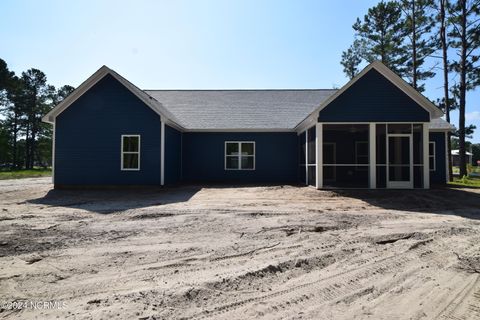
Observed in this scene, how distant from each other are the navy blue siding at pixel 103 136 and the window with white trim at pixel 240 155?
4.69m

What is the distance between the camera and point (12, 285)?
11.9ft

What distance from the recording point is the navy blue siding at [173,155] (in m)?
14.6

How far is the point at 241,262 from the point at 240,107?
624 inches

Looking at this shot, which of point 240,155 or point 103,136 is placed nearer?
point 103,136

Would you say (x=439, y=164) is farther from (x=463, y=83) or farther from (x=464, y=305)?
(x=464, y=305)

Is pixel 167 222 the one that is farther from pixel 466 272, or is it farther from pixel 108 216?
pixel 466 272

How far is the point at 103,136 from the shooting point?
13.9m

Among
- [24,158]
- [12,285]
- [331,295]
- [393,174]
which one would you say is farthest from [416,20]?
[24,158]

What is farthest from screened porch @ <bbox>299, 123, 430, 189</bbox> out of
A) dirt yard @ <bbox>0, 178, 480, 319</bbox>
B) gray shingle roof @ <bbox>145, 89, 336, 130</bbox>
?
dirt yard @ <bbox>0, 178, 480, 319</bbox>

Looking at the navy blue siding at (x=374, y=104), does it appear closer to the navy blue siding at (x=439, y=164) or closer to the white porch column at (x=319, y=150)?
the white porch column at (x=319, y=150)

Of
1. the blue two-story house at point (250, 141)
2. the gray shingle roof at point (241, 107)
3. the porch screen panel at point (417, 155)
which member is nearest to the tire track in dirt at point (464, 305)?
the blue two-story house at point (250, 141)

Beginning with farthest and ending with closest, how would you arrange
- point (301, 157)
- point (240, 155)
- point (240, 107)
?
point (240, 107) → point (240, 155) → point (301, 157)

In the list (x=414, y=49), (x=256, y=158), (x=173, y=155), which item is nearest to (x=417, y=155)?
(x=256, y=158)

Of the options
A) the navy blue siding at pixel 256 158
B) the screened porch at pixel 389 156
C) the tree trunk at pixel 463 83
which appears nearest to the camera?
the screened porch at pixel 389 156
